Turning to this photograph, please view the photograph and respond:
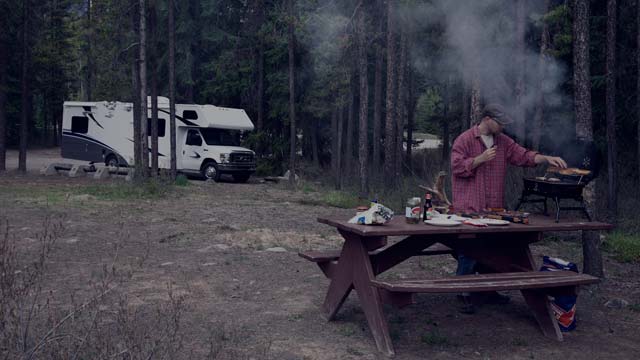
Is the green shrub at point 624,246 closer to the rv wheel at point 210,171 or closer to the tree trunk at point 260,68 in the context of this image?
the rv wheel at point 210,171

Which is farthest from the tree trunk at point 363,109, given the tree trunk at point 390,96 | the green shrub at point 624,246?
the green shrub at point 624,246

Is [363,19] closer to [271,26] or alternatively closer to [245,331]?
[271,26]

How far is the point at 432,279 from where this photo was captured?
4922 millimetres

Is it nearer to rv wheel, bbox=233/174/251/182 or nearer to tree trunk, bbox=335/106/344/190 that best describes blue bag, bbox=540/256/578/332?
tree trunk, bbox=335/106/344/190

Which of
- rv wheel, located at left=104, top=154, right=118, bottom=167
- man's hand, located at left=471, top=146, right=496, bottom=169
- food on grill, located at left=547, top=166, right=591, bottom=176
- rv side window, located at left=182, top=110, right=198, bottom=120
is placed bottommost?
rv wheel, located at left=104, top=154, right=118, bottom=167

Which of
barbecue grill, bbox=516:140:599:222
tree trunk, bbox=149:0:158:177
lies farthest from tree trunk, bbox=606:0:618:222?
tree trunk, bbox=149:0:158:177

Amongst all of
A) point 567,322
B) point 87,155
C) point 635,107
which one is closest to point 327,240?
point 567,322

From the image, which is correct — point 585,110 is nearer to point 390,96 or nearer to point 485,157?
point 485,157

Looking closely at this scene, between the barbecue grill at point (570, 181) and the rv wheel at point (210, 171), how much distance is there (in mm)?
16654

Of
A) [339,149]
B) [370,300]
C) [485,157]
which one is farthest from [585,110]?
[339,149]

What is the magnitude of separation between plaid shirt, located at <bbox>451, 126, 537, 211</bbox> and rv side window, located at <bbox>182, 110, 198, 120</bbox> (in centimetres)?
1738

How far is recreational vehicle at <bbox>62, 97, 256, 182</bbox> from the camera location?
22.0 meters

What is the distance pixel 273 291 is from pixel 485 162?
2633 mm

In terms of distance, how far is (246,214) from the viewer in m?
12.7
